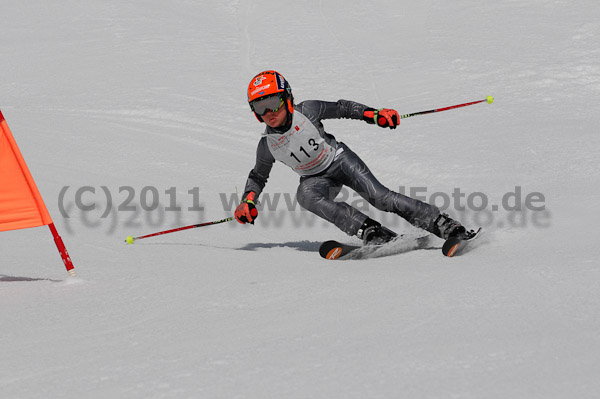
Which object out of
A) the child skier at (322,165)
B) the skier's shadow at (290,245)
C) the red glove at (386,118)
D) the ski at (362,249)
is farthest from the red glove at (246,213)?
the red glove at (386,118)

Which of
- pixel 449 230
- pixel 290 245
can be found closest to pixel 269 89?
pixel 290 245

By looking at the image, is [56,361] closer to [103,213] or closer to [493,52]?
[103,213]

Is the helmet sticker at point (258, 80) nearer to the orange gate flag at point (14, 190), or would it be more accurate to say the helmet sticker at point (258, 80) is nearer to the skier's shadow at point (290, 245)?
the skier's shadow at point (290, 245)

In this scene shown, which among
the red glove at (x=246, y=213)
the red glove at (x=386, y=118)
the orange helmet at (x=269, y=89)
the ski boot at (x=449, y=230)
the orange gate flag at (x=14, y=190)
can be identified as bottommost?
the ski boot at (x=449, y=230)

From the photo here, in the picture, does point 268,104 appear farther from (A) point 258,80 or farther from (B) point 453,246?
(B) point 453,246

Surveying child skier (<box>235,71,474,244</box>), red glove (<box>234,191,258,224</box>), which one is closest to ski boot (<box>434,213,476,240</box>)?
child skier (<box>235,71,474,244</box>)

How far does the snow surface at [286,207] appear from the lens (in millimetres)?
2971

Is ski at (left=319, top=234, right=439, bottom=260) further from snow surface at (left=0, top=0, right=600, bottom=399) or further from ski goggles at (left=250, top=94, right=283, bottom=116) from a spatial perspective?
ski goggles at (left=250, top=94, right=283, bottom=116)

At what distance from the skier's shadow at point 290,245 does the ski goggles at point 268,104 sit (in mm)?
1233

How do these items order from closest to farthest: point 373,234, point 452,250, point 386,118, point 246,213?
point 452,250 → point 373,234 → point 386,118 → point 246,213

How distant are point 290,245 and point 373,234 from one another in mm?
1045

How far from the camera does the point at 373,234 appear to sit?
5.34 meters

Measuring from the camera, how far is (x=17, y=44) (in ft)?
44.7

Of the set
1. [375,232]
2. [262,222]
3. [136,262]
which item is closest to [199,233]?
[262,222]
